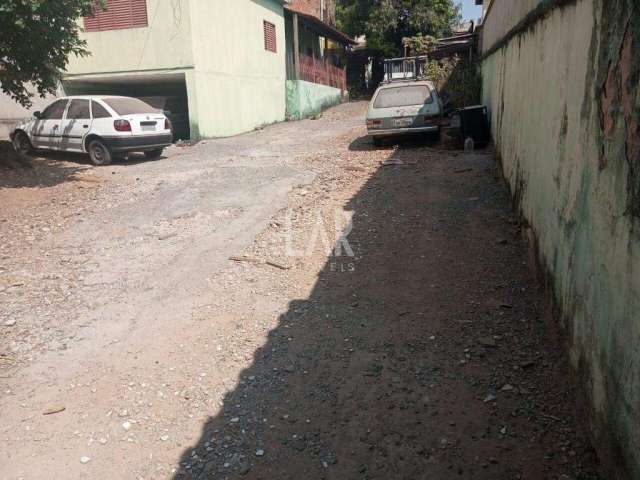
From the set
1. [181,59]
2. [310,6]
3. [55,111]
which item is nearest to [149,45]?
[181,59]

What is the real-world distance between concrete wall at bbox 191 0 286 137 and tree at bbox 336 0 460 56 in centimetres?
760

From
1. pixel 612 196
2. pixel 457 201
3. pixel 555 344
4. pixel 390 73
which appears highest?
pixel 390 73

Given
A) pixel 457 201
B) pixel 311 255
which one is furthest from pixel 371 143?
pixel 311 255

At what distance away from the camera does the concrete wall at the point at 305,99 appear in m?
21.5

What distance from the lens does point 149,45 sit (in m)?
14.7

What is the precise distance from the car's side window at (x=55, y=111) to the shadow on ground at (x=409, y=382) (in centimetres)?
965

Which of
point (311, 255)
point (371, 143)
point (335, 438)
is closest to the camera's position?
point (335, 438)

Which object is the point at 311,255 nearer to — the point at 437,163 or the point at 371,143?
the point at 437,163

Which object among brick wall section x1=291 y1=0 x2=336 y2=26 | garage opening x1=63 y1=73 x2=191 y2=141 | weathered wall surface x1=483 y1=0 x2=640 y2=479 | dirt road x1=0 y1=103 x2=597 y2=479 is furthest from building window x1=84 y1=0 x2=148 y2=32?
brick wall section x1=291 y1=0 x2=336 y2=26

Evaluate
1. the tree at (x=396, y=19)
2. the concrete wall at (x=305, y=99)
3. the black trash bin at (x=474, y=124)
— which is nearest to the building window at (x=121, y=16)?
the concrete wall at (x=305, y=99)

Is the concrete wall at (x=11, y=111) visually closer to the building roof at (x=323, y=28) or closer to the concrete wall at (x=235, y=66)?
the concrete wall at (x=235, y=66)

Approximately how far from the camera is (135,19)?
1477 cm

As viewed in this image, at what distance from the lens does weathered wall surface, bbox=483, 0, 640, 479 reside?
2.14 m

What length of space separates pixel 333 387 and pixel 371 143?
32.4ft
